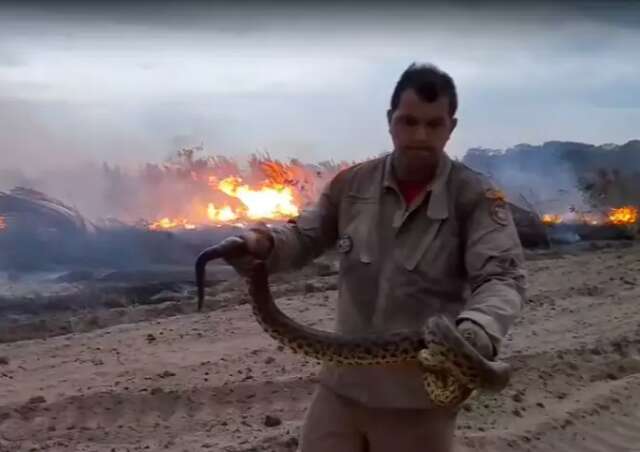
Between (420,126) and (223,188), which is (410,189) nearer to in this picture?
(420,126)

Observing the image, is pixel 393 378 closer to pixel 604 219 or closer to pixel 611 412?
pixel 611 412

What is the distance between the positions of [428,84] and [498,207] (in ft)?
1.74

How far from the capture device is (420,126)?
335 centimetres

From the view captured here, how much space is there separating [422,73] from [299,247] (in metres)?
0.86

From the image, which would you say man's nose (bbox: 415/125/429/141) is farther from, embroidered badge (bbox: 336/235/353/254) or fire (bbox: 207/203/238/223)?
fire (bbox: 207/203/238/223)

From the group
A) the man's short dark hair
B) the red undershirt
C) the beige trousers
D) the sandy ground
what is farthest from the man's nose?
the sandy ground

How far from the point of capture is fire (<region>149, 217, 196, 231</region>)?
14.5 meters

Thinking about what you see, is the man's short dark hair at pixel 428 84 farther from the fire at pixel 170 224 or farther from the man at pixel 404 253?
the fire at pixel 170 224

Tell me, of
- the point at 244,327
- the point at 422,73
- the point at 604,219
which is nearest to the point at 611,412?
→ the point at 244,327

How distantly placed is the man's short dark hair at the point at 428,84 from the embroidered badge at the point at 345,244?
0.55 m

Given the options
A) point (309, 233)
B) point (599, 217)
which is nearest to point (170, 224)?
point (599, 217)

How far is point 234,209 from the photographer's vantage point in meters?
15.3

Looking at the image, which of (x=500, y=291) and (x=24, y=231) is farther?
(x=24, y=231)

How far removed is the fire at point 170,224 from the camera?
1447 cm
